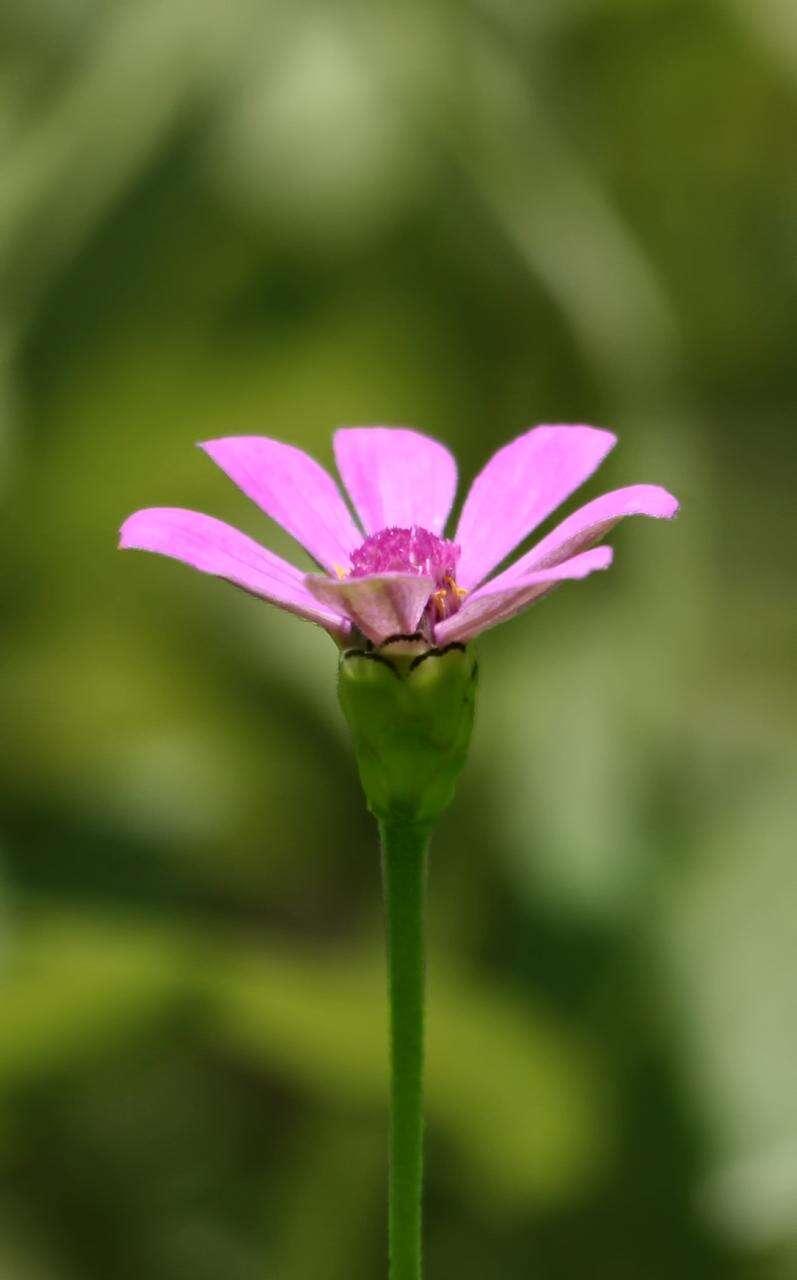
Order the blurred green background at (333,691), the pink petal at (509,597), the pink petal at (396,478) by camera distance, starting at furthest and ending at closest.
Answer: the blurred green background at (333,691), the pink petal at (396,478), the pink petal at (509,597)

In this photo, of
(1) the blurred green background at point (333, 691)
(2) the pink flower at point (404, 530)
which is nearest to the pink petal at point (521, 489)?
(2) the pink flower at point (404, 530)

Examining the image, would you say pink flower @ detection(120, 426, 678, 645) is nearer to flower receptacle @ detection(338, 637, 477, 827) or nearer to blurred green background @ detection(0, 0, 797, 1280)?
flower receptacle @ detection(338, 637, 477, 827)

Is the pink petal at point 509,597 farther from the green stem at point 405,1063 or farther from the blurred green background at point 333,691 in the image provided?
the blurred green background at point 333,691

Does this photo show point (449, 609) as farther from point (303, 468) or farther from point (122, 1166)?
point (122, 1166)

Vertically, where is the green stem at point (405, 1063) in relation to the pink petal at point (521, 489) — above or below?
below

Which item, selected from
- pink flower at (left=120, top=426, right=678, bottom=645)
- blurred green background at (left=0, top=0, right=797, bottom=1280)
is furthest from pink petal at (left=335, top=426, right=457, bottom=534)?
blurred green background at (left=0, top=0, right=797, bottom=1280)

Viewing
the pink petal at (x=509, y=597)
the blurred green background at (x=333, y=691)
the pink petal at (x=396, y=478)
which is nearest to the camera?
the pink petal at (x=509, y=597)
